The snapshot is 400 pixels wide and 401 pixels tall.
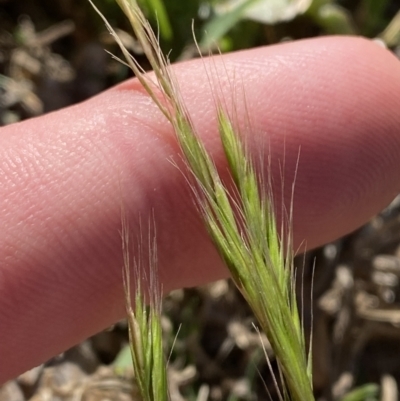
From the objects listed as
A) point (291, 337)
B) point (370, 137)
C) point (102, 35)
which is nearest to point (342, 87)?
point (370, 137)

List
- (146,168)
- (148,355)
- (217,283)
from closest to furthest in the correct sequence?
1. (148,355)
2. (146,168)
3. (217,283)

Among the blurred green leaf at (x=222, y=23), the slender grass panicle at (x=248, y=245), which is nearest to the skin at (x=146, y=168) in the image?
the slender grass panicle at (x=248, y=245)

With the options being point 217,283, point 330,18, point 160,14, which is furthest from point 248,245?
point 330,18

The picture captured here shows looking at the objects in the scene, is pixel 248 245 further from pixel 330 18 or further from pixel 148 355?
pixel 330 18

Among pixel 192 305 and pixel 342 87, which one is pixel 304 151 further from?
pixel 192 305

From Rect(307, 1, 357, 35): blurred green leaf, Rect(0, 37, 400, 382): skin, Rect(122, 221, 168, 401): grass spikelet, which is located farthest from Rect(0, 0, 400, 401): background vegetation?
Rect(122, 221, 168, 401): grass spikelet

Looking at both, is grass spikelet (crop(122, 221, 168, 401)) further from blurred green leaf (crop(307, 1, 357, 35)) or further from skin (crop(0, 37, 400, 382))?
blurred green leaf (crop(307, 1, 357, 35))

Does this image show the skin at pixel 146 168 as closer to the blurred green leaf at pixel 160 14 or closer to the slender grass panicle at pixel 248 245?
the slender grass panicle at pixel 248 245
